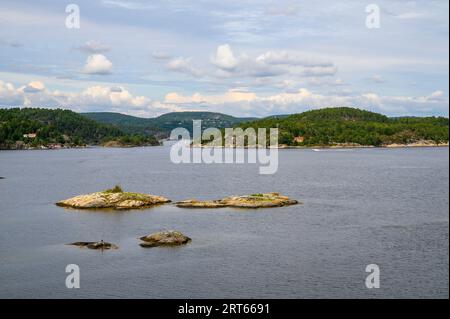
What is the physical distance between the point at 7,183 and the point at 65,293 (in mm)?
93197

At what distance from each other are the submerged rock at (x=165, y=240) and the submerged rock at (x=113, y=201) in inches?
931

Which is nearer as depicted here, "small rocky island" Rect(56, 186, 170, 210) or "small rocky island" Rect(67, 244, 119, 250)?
"small rocky island" Rect(67, 244, 119, 250)

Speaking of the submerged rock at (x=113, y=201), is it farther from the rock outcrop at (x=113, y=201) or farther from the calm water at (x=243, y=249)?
the calm water at (x=243, y=249)

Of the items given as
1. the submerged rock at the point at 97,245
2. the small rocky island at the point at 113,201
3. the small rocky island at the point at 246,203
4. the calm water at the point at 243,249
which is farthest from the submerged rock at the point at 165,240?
the small rocky island at the point at 246,203

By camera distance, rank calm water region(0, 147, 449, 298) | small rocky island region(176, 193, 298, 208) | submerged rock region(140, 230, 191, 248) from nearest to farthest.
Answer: calm water region(0, 147, 449, 298) → submerged rock region(140, 230, 191, 248) → small rocky island region(176, 193, 298, 208)

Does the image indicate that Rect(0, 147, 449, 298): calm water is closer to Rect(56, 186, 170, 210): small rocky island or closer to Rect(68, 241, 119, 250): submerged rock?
Rect(68, 241, 119, 250): submerged rock

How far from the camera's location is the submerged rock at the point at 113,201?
82.9 m

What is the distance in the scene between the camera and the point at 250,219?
73875mm

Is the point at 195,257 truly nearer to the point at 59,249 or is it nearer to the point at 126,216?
the point at 59,249

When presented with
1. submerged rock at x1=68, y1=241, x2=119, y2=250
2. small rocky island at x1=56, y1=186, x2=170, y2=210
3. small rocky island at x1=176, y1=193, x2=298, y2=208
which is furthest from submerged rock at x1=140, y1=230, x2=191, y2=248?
small rocky island at x1=176, y1=193, x2=298, y2=208

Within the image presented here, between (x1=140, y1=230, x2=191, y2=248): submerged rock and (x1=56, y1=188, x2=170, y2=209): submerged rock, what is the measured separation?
931 inches

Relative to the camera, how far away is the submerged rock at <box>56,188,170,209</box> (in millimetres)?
82938

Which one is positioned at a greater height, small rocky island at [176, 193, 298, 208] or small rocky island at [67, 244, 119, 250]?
small rocky island at [176, 193, 298, 208]
